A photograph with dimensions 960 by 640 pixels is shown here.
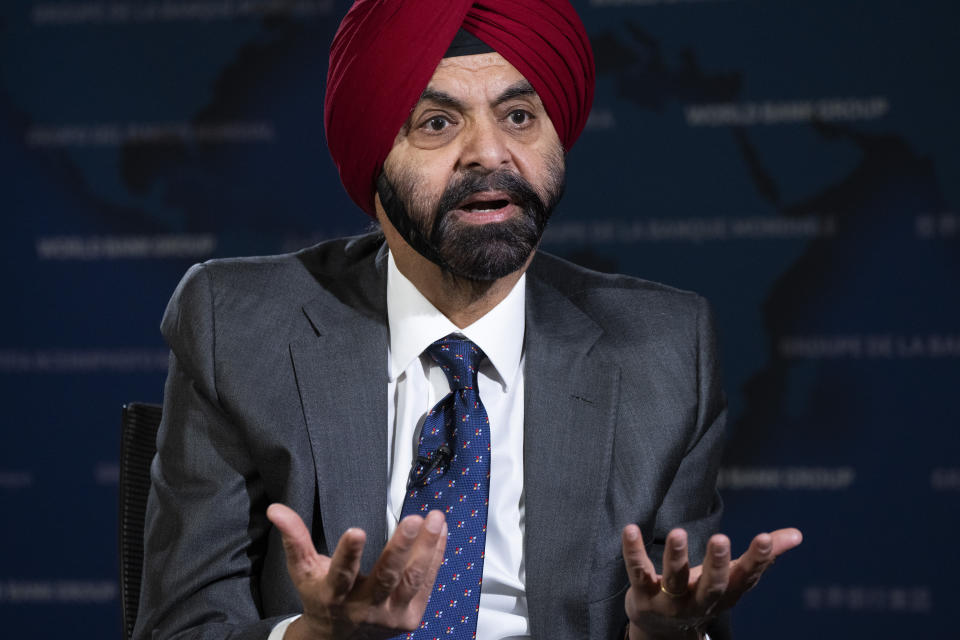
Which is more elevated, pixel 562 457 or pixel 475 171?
pixel 475 171

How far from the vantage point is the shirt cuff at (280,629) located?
1367mm

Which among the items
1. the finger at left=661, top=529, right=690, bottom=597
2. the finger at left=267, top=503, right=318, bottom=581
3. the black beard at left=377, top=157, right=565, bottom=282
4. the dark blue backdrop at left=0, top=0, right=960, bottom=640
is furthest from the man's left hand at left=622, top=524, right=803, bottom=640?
the dark blue backdrop at left=0, top=0, right=960, bottom=640

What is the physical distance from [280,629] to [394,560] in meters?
0.32

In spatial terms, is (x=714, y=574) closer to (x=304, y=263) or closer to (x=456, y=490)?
(x=456, y=490)

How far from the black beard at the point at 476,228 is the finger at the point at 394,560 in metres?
0.53

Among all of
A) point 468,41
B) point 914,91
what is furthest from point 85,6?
point 914,91

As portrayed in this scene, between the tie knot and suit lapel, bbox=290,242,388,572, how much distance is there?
3.4 inches

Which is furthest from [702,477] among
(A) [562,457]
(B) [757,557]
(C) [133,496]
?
(C) [133,496]

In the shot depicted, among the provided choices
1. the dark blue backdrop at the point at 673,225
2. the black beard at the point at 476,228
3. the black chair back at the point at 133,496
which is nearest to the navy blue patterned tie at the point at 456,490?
the black beard at the point at 476,228

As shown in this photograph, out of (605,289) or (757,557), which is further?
(605,289)

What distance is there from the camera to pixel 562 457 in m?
1.58

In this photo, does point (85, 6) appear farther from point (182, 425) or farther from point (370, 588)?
point (370, 588)

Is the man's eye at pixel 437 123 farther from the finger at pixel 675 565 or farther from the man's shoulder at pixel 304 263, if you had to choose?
the finger at pixel 675 565

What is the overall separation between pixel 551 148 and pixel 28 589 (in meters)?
2.30
